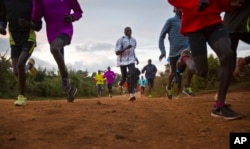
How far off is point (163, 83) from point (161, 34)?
43.2 feet

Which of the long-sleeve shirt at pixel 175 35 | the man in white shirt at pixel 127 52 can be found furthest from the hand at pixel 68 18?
the man in white shirt at pixel 127 52

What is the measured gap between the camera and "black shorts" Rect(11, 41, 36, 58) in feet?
22.4

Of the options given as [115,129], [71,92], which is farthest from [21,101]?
[115,129]

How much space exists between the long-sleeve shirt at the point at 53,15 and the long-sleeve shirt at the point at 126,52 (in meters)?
2.85

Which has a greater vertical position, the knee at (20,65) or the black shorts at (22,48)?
the black shorts at (22,48)

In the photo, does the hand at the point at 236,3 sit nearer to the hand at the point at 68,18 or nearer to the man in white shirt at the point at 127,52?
the hand at the point at 68,18

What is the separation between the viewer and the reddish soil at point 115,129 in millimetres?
4113

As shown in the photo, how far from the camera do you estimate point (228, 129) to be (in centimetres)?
454

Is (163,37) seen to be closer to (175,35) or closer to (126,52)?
(175,35)

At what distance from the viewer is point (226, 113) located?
5000mm

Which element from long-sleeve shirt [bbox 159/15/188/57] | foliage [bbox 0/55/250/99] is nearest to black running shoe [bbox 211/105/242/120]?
long-sleeve shirt [bbox 159/15/188/57]

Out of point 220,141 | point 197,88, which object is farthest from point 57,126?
point 197,88

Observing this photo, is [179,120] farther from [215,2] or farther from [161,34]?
[161,34]

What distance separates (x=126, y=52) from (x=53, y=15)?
10.2ft
